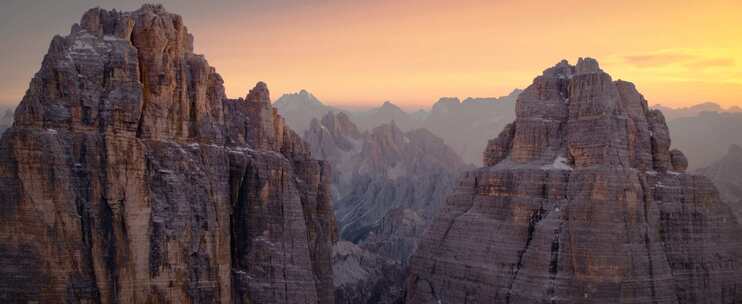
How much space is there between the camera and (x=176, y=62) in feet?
206

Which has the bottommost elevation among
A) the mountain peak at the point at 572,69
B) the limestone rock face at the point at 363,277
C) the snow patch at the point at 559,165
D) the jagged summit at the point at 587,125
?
the limestone rock face at the point at 363,277

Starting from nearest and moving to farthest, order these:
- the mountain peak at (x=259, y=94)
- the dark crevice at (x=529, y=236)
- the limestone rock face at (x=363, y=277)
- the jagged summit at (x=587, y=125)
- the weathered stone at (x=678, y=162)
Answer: the mountain peak at (x=259, y=94) → the dark crevice at (x=529, y=236) → the jagged summit at (x=587, y=125) → the weathered stone at (x=678, y=162) → the limestone rock face at (x=363, y=277)

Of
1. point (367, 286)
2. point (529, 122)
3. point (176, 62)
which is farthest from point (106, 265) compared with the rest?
point (367, 286)

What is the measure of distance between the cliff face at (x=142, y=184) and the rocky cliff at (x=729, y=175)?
94234 mm

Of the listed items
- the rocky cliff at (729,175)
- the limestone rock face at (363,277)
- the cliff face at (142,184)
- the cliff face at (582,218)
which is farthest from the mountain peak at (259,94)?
the rocky cliff at (729,175)

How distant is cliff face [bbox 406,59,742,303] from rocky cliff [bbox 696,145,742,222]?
6656 centimetres

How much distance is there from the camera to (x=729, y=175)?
Result: 16800cm

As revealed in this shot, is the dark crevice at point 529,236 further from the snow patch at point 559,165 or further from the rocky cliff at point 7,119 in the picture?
the rocky cliff at point 7,119

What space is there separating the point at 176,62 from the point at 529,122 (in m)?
32.9

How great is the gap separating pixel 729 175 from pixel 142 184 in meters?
135

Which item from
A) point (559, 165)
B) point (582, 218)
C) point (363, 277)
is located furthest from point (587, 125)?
point (363, 277)

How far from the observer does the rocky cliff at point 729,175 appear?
149275 mm

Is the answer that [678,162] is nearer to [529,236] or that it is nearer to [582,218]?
[582,218]

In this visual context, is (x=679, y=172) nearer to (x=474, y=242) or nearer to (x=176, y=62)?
(x=474, y=242)
